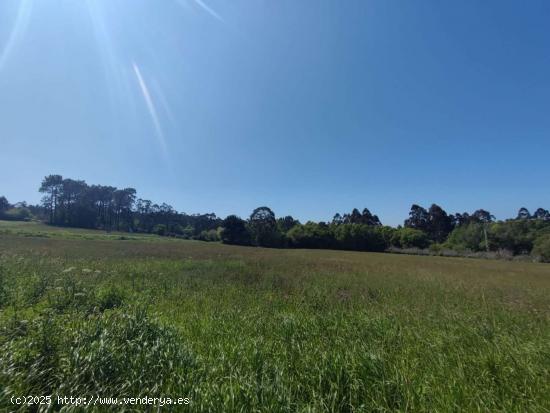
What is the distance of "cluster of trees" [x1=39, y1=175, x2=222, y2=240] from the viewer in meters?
91.9

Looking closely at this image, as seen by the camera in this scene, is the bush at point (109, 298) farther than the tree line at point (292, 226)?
No

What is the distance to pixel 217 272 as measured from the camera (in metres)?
14.8

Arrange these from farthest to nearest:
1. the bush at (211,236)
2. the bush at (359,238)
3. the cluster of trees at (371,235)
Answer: the bush at (211,236) → the bush at (359,238) → the cluster of trees at (371,235)

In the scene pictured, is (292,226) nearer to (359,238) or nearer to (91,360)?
(359,238)

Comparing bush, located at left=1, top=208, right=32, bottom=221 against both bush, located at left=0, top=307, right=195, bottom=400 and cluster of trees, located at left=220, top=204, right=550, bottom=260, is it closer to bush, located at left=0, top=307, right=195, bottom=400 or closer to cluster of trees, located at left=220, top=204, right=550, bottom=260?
cluster of trees, located at left=220, top=204, right=550, bottom=260

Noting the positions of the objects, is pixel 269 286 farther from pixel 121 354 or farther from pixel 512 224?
pixel 512 224

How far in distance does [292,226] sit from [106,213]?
8064 cm

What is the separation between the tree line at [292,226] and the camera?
64062 mm

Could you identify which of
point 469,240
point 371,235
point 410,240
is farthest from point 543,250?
point 371,235

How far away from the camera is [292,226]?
3777 inches

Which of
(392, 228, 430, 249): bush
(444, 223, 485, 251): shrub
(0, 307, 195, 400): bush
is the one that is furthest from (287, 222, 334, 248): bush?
(0, 307, 195, 400): bush

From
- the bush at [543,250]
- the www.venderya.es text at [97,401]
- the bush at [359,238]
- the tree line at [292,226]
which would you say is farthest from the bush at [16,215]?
the bush at [543,250]

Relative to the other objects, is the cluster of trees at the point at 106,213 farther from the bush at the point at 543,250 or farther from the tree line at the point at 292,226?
the bush at the point at 543,250

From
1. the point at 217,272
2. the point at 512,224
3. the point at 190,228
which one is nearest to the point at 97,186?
the point at 190,228
